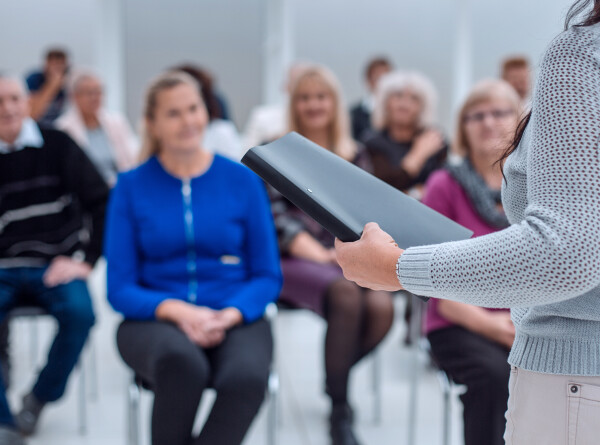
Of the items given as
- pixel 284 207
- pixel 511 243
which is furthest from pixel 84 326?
pixel 511 243

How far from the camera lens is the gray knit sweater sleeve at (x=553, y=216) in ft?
2.38

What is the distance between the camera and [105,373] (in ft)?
10.3

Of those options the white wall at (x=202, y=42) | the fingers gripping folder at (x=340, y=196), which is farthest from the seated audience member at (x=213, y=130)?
the white wall at (x=202, y=42)

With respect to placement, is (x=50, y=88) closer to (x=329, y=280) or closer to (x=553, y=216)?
(x=329, y=280)

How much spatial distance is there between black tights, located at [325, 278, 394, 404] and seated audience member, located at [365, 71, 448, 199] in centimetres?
80

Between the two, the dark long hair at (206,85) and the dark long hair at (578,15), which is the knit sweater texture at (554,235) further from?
the dark long hair at (206,85)

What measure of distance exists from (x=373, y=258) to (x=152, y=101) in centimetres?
156

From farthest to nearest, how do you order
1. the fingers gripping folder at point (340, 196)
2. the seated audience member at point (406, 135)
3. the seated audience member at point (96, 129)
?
the seated audience member at point (96, 129) → the seated audience member at point (406, 135) → the fingers gripping folder at point (340, 196)

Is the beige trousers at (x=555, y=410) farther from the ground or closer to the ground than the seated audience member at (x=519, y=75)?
closer to the ground

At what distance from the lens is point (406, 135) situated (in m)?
3.26

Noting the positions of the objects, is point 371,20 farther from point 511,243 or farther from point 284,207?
point 511,243

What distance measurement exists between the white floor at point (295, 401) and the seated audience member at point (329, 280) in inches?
11.5

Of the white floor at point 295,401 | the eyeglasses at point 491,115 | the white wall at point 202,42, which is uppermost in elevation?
the white wall at point 202,42

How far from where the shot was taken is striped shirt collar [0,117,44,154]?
2559mm
